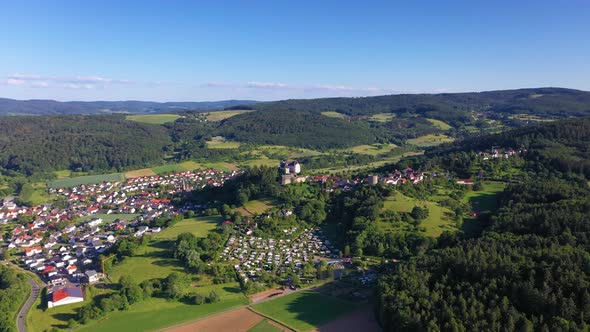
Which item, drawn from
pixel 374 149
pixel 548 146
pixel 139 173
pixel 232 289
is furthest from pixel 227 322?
pixel 374 149

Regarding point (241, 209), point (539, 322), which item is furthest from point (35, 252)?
point (539, 322)

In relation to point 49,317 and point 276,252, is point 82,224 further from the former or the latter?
point 276,252

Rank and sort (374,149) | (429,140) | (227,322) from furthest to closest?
(429,140) < (374,149) < (227,322)

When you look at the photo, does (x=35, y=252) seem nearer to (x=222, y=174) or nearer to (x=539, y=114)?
(x=222, y=174)

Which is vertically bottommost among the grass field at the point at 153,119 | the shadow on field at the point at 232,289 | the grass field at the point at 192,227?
the shadow on field at the point at 232,289

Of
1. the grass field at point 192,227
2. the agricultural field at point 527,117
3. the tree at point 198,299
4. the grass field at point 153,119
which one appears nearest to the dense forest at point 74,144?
the grass field at point 153,119

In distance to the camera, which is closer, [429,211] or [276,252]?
[276,252]

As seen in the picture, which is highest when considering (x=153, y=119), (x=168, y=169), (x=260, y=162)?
(x=153, y=119)

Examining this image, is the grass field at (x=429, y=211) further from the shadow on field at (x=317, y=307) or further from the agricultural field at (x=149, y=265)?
the agricultural field at (x=149, y=265)
